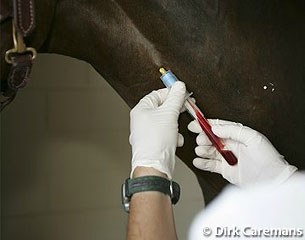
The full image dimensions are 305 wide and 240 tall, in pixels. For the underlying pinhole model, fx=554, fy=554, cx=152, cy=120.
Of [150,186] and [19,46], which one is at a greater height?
[19,46]

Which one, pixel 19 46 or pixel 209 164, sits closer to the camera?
pixel 19 46

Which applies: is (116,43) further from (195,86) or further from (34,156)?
(34,156)

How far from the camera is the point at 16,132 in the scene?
4.41ft

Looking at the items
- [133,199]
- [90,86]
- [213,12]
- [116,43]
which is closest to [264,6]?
[213,12]

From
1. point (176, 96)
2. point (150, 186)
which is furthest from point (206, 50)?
point (150, 186)

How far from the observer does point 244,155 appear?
2.91 feet

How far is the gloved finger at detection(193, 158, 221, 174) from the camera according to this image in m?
0.92

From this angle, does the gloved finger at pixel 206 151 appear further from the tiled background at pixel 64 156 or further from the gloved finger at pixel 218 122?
the tiled background at pixel 64 156

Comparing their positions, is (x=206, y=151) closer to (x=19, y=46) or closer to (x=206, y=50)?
(x=206, y=50)

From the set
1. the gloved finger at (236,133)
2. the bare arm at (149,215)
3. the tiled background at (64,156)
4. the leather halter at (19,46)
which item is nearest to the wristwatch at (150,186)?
the bare arm at (149,215)

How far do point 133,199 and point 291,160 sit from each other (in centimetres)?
31

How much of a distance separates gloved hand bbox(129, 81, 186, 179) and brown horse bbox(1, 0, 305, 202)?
0.19ft

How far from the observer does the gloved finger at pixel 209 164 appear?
92 cm

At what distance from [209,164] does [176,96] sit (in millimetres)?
141
